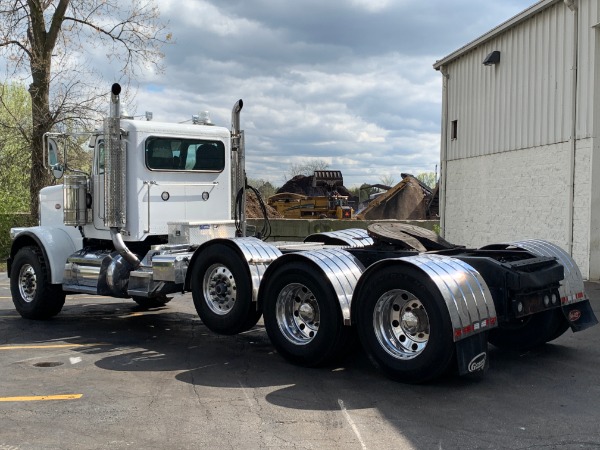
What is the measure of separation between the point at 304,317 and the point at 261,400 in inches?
55.2

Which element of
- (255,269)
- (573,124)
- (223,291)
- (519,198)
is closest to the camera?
(255,269)

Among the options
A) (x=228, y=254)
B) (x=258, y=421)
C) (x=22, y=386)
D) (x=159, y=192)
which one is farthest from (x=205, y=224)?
(x=258, y=421)

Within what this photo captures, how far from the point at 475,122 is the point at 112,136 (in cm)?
1243

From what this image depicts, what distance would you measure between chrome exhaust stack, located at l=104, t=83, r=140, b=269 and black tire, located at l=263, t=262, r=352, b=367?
2.56m

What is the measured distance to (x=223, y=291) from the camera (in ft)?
24.8

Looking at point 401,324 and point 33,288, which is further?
point 33,288

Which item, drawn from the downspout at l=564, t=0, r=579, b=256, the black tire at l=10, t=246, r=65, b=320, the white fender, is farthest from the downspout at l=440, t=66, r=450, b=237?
the black tire at l=10, t=246, r=65, b=320

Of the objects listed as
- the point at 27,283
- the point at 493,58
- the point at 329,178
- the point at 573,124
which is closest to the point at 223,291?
the point at 27,283

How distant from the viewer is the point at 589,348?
7574 millimetres

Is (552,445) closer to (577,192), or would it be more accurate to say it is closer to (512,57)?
(577,192)

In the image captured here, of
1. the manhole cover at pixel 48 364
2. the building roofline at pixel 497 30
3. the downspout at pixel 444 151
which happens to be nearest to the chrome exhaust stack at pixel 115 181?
the manhole cover at pixel 48 364

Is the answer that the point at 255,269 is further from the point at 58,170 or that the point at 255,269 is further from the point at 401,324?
the point at 58,170

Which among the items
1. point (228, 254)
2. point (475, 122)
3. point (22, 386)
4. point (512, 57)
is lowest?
point (22, 386)

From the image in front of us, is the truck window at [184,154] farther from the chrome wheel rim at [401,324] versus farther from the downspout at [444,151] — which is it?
the downspout at [444,151]
